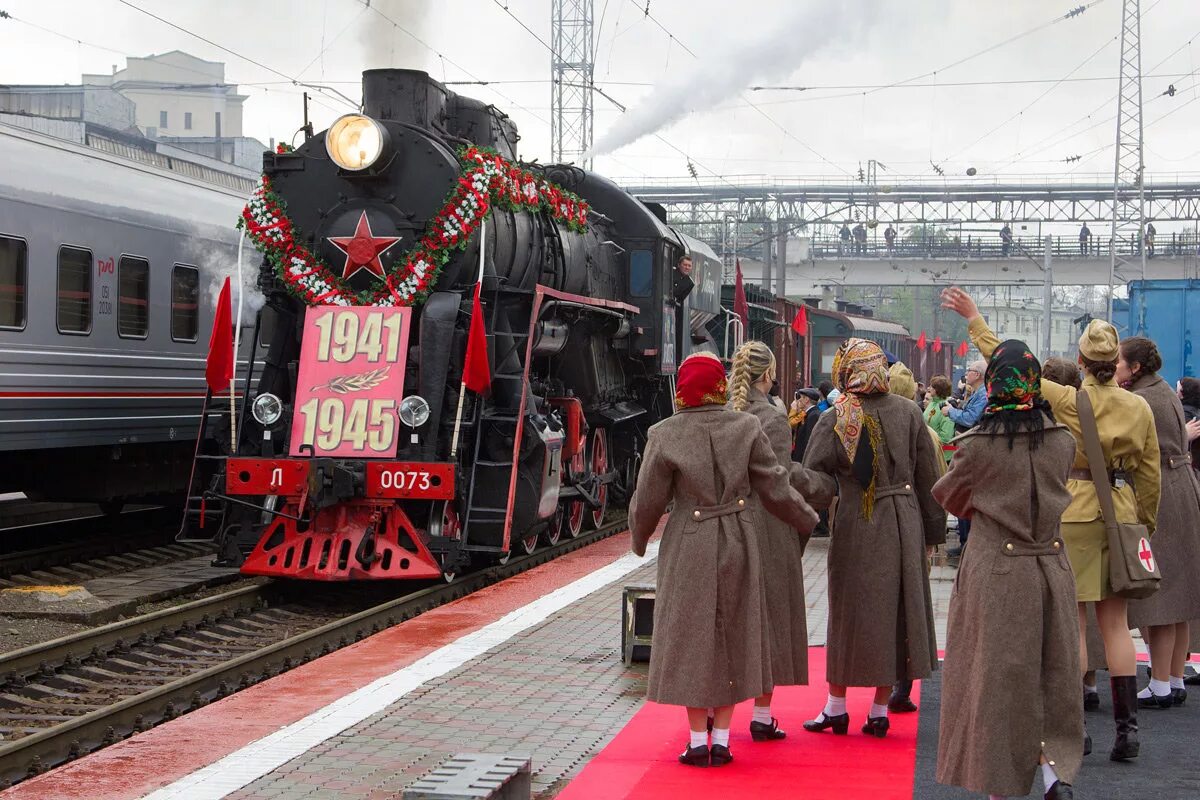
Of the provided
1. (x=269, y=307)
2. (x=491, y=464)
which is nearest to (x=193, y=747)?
(x=491, y=464)

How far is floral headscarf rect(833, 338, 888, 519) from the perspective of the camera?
21.7 ft

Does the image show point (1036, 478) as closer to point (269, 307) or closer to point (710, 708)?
point (710, 708)

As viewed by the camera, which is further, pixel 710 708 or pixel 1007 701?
pixel 710 708

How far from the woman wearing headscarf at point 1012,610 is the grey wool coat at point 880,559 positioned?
3.39 feet

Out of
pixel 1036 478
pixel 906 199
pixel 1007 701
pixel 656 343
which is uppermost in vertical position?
pixel 906 199

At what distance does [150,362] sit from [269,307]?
2627mm

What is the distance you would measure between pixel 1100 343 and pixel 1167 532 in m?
1.26

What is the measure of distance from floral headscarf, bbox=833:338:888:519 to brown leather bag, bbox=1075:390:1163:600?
883mm

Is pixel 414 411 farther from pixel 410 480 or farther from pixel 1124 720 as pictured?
pixel 1124 720

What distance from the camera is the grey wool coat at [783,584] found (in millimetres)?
6613

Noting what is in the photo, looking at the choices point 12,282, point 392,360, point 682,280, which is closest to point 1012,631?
point 392,360

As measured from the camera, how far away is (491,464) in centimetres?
1159

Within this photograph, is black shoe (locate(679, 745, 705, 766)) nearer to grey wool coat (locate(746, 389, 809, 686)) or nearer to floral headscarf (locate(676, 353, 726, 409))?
grey wool coat (locate(746, 389, 809, 686))

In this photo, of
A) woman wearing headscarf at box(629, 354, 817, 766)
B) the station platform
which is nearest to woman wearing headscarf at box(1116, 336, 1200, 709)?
the station platform
